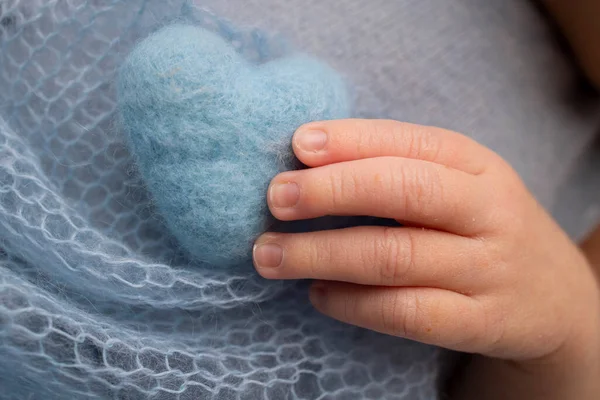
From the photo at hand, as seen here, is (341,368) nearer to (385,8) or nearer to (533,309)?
(533,309)

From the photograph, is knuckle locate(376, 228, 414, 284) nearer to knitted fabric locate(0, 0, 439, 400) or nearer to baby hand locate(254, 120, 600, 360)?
baby hand locate(254, 120, 600, 360)

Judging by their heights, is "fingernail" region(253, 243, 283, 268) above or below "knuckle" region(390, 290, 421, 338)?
above

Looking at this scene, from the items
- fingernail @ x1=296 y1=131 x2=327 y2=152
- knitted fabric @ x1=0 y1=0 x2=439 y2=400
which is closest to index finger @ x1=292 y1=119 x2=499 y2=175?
fingernail @ x1=296 y1=131 x2=327 y2=152

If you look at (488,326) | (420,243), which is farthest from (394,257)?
(488,326)

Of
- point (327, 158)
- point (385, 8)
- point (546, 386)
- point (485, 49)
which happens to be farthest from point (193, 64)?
point (546, 386)

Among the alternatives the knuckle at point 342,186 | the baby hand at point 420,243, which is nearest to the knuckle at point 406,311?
the baby hand at point 420,243

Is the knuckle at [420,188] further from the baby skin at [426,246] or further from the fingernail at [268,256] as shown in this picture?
the fingernail at [268,256]
